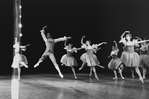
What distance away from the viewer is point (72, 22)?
→ 11.8 meters

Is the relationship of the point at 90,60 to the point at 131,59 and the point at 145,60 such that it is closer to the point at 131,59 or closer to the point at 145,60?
the point at 131,59

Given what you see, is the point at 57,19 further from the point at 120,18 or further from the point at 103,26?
the point at 120,18

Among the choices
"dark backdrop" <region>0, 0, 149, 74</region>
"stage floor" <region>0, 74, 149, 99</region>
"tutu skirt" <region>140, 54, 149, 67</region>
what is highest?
"dark backdrop" <region>0, 0, 149, 74</region>

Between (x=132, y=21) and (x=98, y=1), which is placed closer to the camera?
(x=132, y=21)

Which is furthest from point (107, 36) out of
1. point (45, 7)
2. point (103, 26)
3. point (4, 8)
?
point (4, 8)

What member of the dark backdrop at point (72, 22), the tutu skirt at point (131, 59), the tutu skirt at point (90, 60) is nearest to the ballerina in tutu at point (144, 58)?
the tutu skirt at point (131, 59)

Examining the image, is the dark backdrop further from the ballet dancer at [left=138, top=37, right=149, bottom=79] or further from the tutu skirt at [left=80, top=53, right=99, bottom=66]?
the tutu skirt at [left=80, top=53, right=99, bottom=66]

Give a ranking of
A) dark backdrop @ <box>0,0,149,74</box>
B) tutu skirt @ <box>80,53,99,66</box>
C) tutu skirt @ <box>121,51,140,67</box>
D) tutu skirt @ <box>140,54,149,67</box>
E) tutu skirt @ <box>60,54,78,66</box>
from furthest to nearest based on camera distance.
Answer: dark backdrop @ <box>0,0,149,74</box>
tutu skirt @ <box>60,54,78,66</box>
tutu skirt @ <box>80,53,99,66</box>
tutu skirt @ <box>140,54,149,67</box>
tutu skirt @ <box>121,51,140,67</box>

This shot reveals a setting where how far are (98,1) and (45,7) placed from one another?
110 inches

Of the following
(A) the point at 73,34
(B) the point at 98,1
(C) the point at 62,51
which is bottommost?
(C) the point at 62,51

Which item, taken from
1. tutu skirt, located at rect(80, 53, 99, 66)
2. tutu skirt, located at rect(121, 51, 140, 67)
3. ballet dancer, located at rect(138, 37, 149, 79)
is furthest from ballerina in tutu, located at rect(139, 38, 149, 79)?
tutu skirt, located at rect(80, 53, 99, 66)

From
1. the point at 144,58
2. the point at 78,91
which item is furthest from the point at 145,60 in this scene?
the point at 78,91

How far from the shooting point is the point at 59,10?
1141 cm

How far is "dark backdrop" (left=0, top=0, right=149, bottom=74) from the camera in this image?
1009 centimetres
